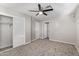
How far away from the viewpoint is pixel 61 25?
17.1ft

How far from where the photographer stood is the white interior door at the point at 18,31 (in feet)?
12.1

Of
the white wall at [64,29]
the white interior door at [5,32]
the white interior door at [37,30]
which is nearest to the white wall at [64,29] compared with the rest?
the white wall at [64,29]

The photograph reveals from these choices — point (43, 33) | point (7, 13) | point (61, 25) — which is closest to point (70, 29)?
point (61, 25)

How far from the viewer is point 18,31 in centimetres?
394

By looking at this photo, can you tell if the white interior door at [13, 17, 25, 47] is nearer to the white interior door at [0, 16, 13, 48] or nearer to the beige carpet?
the beige carpet

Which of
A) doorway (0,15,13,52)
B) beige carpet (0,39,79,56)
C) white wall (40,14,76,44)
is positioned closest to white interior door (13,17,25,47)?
beige carpet (0,39,79,56)

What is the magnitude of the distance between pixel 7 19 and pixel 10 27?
1.92 ft

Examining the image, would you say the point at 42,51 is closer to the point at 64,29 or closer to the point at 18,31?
the point at 18,31

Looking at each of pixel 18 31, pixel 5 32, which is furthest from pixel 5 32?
pixel 18 31

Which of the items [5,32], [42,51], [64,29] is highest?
[64,29]

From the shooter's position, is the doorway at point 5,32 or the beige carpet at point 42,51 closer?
the beige carpet at point 42,51

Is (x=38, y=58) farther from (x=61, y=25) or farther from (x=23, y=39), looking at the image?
(x=61, y=25)

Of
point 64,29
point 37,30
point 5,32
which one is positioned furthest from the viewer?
point 37,30

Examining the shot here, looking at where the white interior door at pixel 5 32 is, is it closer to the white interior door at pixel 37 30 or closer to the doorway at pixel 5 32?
the doorway at pixel 5 32
